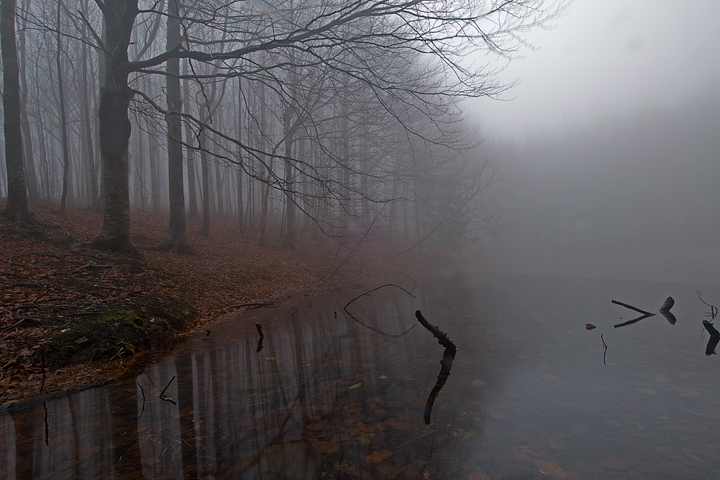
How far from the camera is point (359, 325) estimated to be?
20.8 feet

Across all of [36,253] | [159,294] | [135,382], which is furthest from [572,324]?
[36,253]

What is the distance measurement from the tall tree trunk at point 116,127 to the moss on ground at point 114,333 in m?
2.94

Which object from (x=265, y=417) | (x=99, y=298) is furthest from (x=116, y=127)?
(x=265, y=417)

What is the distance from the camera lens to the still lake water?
2223mm

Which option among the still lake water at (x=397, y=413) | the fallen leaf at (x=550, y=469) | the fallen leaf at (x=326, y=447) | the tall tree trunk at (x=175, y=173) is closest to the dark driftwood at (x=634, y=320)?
the still lake water at (x=397, y=413)

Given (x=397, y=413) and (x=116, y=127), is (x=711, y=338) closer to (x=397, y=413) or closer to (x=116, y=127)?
(x=397, y=413)

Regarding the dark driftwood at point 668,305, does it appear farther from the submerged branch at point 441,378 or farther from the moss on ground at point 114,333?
the moss on ground at point 114,333

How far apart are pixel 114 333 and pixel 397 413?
3.69 metres

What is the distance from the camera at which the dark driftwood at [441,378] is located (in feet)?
9.53

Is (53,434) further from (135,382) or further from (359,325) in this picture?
(359,325)

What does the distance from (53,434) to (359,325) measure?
4.33 meters

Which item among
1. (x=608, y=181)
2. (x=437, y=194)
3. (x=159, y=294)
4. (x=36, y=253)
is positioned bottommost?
(x=159, y=294)

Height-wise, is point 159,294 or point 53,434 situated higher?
point 159,294

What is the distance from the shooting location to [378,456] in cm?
231
